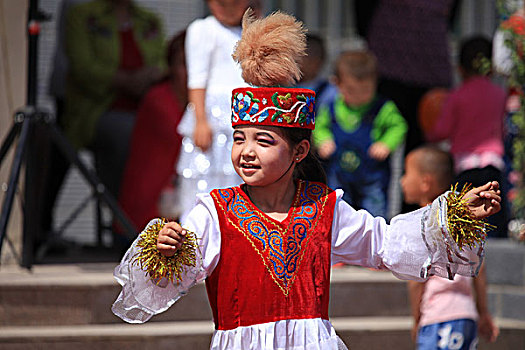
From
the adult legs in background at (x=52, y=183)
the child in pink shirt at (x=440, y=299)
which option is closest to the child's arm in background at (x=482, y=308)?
the child in pink shirt at (x=440, y=299)

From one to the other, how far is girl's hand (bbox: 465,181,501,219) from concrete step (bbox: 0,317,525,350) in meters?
2.10

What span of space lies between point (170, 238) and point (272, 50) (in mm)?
777

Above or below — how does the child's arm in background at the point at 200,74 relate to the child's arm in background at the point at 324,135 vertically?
above

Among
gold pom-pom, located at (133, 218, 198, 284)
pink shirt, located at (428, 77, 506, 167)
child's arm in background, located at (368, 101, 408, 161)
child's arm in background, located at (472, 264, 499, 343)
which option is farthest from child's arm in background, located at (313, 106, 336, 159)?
gold pom-pom, located at (133, 218, 198, 284)

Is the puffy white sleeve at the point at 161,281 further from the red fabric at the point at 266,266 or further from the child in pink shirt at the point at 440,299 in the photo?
the child in pink shirt at the point at 440,299

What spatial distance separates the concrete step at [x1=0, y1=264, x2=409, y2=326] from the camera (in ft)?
17.6

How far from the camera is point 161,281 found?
3.37 metres

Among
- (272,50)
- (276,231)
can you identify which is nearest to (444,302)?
(276,231)

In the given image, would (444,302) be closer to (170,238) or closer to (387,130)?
(170,238)

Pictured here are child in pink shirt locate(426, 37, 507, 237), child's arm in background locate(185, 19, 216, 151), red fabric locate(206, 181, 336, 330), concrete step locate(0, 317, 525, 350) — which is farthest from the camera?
child in pink shirt locate(426, 37, 507, 237)

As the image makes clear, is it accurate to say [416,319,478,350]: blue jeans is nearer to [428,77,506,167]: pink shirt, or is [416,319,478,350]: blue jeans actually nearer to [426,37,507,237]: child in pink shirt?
[426,37,507,237]: child in pink shirt

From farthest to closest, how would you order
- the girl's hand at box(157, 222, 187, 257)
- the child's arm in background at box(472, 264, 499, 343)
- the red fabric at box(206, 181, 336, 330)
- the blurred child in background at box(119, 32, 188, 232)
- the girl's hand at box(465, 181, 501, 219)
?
1. the blurred child in background at box(119, 32, 188, 232)
2. the child's arm in background at box(472, 264, 499, 343)
3. the red fabric at box(206, 181, 336, 330)
4. the girl's hand at box(465, 181, 501, 219)
5. the girl's hand at box(157, 222, 187, 257)

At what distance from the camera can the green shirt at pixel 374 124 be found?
6.73 metres

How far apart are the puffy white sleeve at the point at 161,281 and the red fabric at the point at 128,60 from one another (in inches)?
162
